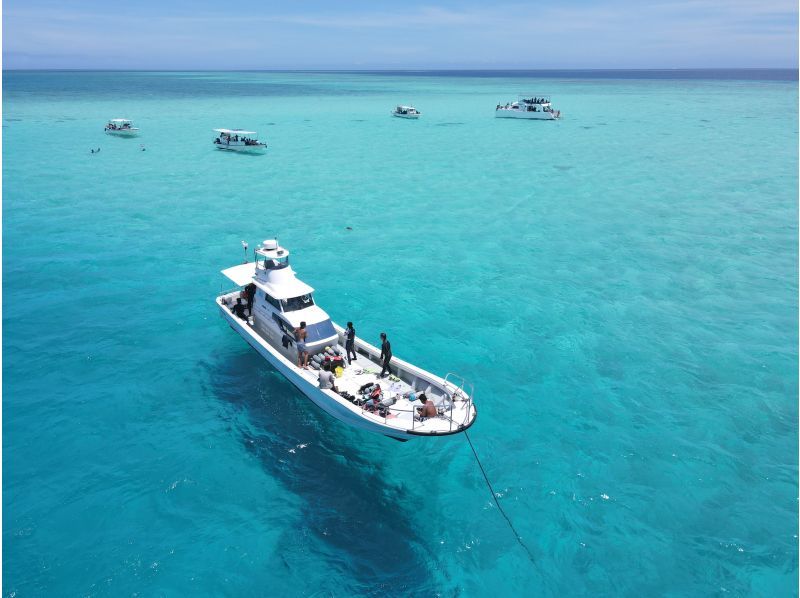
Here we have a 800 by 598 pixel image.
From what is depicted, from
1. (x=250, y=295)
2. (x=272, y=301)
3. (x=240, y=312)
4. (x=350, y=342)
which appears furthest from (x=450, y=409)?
(x=240, y=312)

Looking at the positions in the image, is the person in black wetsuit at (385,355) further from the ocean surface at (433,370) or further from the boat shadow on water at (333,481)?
the ocean surface at (433,370)

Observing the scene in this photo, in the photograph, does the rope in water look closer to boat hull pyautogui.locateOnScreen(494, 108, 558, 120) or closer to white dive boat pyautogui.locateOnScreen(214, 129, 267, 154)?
white dive boat pyautogui.locateOnScreen(214, 129, 267, 154)

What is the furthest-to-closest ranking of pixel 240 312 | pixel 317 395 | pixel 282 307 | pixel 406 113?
pixel 406 113, pixel 240 312, pixel 282 307, pixel 317 395

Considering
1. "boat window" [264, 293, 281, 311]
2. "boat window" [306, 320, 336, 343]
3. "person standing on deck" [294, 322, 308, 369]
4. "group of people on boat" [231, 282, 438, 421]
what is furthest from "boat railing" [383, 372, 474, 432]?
"boat window" [264, 293, 281, 311]

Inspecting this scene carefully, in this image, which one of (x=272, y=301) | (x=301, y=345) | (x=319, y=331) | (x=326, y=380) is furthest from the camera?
(x=272, y=301)

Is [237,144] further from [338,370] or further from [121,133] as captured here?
[338,370]
